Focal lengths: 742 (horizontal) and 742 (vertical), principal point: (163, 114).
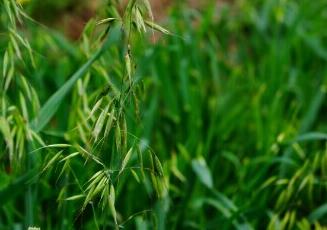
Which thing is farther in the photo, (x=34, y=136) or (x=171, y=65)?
(x=171, y=65)

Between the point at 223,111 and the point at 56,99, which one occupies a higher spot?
the point at 56,99

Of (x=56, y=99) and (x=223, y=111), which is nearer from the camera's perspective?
(x=56, y=99)

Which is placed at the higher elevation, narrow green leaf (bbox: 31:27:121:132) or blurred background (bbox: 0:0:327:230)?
narrow green leaf (bbox: 31:27:121:132)

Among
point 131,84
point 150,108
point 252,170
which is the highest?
point 131,84

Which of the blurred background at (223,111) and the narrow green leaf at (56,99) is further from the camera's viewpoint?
the blurred background at (223,111)

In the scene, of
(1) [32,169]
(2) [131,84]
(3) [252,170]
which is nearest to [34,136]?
(1) [32,169]

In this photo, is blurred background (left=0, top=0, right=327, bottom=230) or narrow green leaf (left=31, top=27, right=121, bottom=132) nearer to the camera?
narrow green leaf (left=31, top=27, right=121, bottom=132)

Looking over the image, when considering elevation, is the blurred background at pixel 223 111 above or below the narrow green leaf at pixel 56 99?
below

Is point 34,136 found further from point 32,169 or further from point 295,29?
point 295,29
